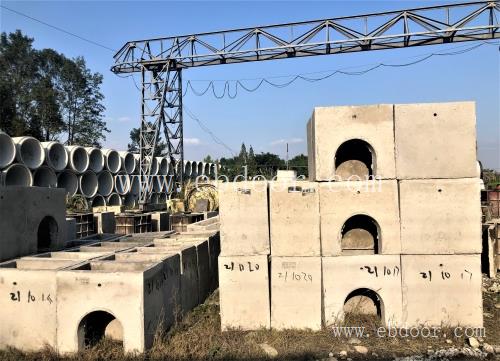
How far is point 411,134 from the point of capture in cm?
498

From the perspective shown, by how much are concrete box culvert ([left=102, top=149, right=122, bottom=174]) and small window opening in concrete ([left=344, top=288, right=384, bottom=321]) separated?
17548 millimetres

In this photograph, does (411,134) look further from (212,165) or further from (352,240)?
(212,165)

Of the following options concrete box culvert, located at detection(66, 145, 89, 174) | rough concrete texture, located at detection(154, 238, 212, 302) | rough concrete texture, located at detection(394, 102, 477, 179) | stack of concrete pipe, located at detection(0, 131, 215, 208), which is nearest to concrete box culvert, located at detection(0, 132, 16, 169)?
stack of concrete pipe, located at detection(0, 131, 215, 208)

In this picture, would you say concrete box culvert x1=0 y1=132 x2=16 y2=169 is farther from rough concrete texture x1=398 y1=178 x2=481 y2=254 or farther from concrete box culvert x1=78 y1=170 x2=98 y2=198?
rough concrete texture x1=398 y1=178 x2=481 y2=254

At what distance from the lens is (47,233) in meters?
6.50

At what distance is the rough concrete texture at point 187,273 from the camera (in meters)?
5.56

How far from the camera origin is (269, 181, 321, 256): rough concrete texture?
5.00 meters

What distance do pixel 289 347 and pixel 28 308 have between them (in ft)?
9.61

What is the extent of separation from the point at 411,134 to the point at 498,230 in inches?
193

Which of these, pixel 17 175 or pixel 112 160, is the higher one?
pixel 112 160

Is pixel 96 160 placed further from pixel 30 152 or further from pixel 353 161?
pixel 353 161

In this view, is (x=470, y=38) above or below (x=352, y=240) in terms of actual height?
above

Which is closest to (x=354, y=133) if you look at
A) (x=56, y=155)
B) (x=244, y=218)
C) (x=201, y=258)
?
(x=244, y=218)

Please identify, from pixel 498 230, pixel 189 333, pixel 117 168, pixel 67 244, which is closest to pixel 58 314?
pixel 189 333
